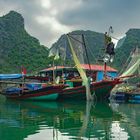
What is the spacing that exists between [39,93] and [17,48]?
147ft

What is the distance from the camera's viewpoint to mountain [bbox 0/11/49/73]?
220 ft

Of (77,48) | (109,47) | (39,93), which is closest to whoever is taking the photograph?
(39,93)

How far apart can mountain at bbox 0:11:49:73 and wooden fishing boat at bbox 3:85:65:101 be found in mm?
32279

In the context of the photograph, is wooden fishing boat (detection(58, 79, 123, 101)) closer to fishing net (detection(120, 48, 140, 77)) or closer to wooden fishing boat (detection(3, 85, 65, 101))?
wooden fishing boat (detection(3, 85, 65, 101))

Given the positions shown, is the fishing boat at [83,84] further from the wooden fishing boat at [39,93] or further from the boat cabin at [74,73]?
the boat cabin at [74,73]

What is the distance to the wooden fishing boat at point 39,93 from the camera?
1110 inches

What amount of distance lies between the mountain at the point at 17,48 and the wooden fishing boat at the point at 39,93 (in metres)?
32.3

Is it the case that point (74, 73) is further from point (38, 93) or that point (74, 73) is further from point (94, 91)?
point (38, 93)

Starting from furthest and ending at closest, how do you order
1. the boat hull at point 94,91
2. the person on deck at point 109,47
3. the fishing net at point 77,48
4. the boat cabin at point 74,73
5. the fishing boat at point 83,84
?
the boat cabin at point 74,73
the fishing net at point 77,48
the person on deck at point 109,47
the boat hull at point 94,91
the fishing boat at point 83,84

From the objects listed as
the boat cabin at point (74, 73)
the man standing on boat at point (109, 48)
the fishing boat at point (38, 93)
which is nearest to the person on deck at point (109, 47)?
the man standing on boat at point (109, 48)

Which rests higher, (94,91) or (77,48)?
(77,48)

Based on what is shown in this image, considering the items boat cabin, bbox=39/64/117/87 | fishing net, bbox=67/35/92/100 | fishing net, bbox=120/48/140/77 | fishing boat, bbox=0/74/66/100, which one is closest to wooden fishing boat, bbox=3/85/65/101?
fishing boat, bbox=0/74/66/100

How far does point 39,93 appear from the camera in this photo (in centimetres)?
2873

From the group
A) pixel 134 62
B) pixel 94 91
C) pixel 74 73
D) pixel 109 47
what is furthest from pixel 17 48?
pixel 94 91
